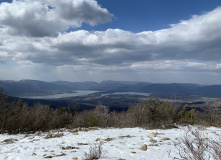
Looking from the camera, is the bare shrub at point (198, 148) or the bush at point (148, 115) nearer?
the bare shrub at point (198, 148)

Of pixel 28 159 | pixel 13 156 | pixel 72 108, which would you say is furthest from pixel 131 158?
pixel 72 108

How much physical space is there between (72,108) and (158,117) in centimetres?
3535

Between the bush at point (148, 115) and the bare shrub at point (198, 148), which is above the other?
the bare shrub at point (198, 148)

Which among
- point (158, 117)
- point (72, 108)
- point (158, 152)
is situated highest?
point (158, 152)

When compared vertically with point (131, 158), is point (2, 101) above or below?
above

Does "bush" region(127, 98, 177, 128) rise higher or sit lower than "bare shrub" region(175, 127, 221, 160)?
lower

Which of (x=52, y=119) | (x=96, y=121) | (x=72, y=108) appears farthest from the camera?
(x=72, y=108)

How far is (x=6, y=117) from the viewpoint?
11344 millimetres

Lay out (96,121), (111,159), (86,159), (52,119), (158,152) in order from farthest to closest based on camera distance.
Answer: (96,121), (52,119), (158,152), (111,159), (86,159)

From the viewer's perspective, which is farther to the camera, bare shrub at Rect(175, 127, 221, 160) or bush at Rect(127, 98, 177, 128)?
bush at Rect(127, 98, 177, 128)

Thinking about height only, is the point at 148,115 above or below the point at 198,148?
below

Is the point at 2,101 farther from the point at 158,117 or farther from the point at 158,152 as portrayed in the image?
the point at 158,117

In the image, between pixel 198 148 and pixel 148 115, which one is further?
pixel 148 115

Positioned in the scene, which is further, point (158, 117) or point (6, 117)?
point (158, 117)
